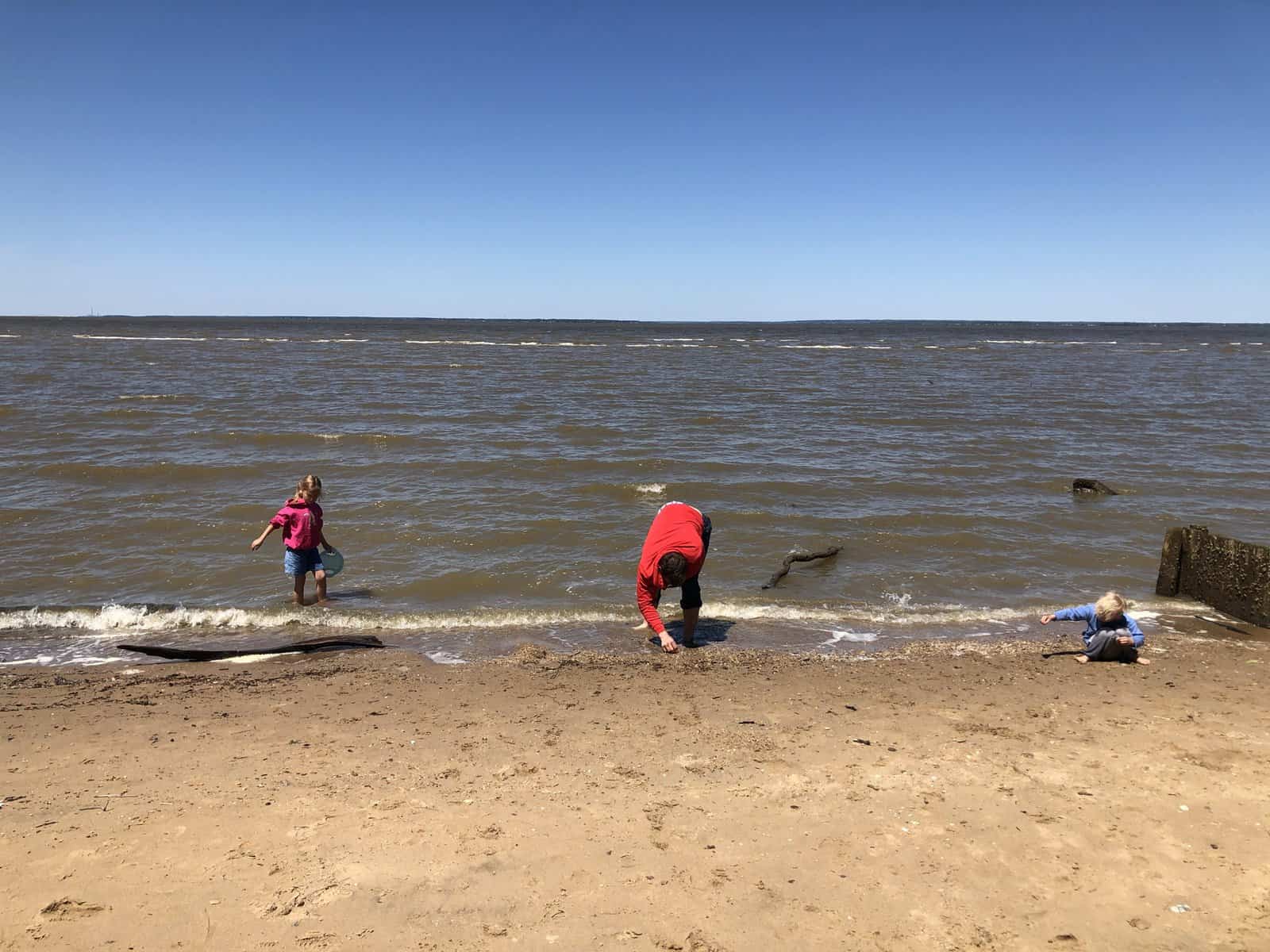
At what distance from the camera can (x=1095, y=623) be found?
702 centimetres

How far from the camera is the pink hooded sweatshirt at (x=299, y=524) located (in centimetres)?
833

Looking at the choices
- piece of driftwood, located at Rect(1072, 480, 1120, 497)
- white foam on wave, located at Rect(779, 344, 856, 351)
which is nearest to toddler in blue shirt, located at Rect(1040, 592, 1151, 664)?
piece of driftwood, located at Rect(1072, 480, 1120, 497)

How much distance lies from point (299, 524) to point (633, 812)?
223 inches

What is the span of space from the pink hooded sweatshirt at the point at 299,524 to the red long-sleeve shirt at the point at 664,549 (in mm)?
3825

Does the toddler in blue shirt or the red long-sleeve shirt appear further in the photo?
the toddler in blue shirt

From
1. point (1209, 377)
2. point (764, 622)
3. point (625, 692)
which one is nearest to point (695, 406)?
point (764, 622)

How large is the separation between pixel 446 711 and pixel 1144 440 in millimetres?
19786

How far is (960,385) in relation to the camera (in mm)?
34031

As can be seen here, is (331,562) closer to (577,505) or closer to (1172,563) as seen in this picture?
(577,505)

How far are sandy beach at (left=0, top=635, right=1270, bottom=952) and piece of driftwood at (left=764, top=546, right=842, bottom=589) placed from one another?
2.99 m

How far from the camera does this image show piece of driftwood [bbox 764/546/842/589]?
9422mm

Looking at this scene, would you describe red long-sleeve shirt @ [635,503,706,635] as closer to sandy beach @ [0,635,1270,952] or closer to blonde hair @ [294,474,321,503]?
sandy beach @ [0,635,1270,952]

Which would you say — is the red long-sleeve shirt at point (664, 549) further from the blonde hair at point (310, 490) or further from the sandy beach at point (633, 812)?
the blonde hair at point (310, 490)

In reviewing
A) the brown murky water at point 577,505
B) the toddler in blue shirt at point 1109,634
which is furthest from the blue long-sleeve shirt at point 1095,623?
the brown murky water at point 577,505
